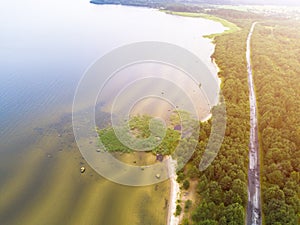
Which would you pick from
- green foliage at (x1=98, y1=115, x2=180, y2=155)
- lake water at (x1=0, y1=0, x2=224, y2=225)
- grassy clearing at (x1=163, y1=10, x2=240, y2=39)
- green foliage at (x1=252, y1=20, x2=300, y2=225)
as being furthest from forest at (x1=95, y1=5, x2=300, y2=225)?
grassy clearing at (x1=163, y1=10, x2=240, y2=39)

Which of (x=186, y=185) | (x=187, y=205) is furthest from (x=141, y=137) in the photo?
(x=187, y=205)

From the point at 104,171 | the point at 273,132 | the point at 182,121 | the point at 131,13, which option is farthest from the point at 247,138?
the point at 131,13

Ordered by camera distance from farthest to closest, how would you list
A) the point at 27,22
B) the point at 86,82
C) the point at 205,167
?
the point at 27,22 < the point at 86,82 < the point at 205,167

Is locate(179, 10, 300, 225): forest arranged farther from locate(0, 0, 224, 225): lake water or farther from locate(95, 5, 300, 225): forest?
locate(0, 0, 224, 225): lake water

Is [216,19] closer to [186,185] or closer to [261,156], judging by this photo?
[261,156]

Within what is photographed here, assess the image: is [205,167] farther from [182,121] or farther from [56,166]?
[56,166]

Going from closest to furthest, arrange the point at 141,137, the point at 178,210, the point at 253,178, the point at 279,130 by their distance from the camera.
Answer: the point at 178,210, the point at 253,178, the point at 279,130, the point at 141,137
